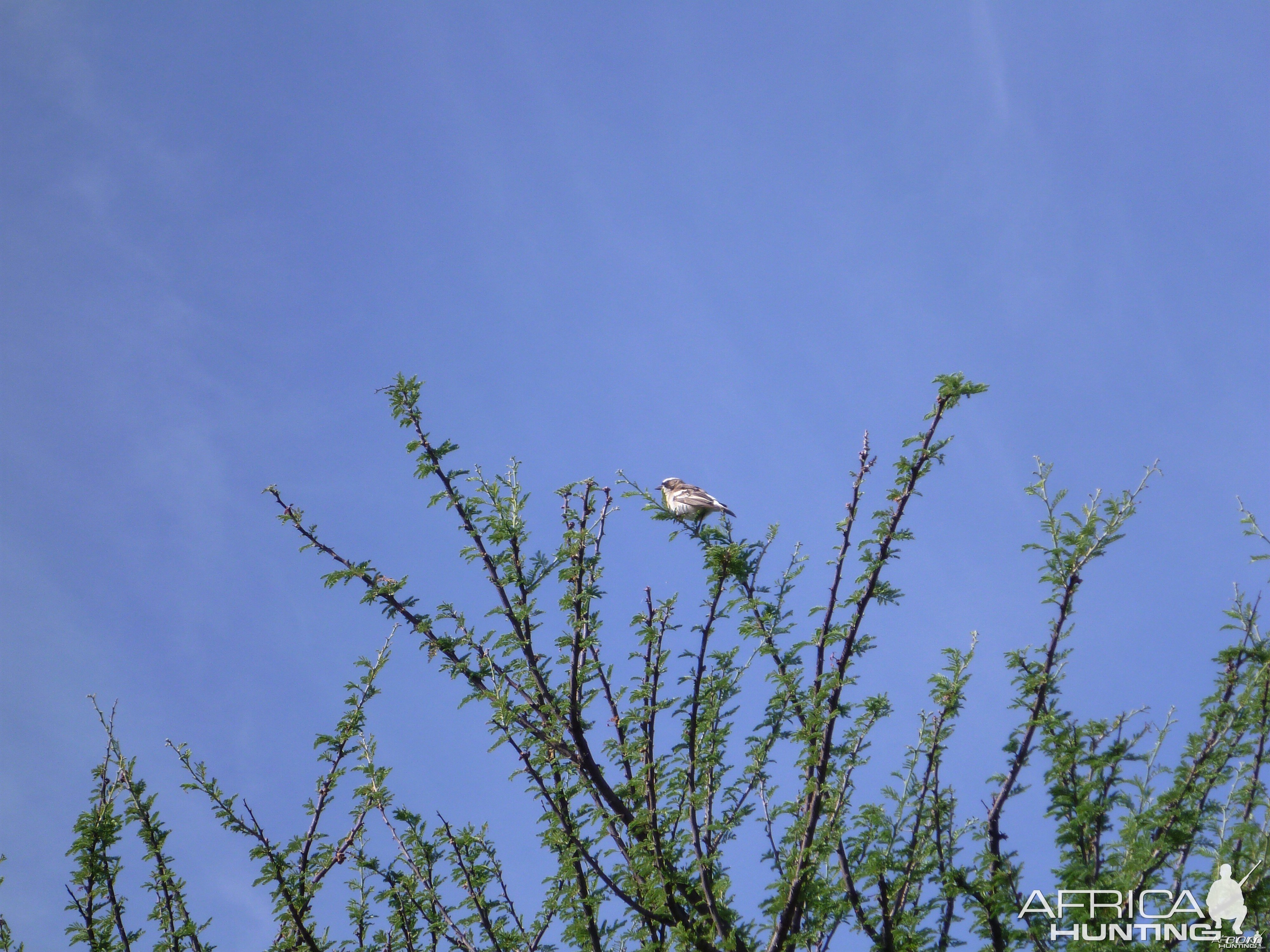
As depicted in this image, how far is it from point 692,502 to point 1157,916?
Answer: 272 inches

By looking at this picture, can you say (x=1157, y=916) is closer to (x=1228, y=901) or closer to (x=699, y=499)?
(x=1228, y=901)

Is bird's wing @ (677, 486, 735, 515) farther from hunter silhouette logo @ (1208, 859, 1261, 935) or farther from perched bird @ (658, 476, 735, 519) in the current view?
hunter silhouette logo @ (1208, 859, 1261, 935)

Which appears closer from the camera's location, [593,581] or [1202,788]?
[1202,788]

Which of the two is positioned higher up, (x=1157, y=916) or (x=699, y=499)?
(x=699, y=499)

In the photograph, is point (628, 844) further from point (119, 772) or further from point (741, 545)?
point (119, 772)

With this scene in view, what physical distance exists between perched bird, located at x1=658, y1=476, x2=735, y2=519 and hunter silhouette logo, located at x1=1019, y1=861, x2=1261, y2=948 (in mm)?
5705

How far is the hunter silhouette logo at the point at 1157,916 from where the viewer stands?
19.5 feet

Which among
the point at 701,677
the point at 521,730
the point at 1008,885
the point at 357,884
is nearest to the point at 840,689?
the point at 701,677

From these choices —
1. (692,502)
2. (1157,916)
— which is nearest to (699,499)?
(692,502)

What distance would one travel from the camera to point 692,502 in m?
12.2

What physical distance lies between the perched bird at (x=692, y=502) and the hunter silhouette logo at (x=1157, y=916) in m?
5.70

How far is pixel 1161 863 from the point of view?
6570 millimetres

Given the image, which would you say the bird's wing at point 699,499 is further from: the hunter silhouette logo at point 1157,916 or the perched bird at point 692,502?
the hunter silhouette logo at point 1157,916

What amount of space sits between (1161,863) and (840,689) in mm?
2367
